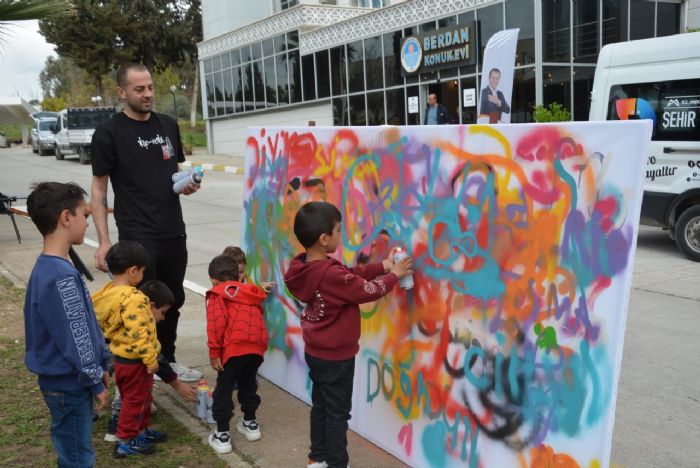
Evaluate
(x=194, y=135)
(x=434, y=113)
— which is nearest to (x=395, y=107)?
(x=434, y=113)

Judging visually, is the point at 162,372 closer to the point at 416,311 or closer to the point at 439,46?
the point at 416,311

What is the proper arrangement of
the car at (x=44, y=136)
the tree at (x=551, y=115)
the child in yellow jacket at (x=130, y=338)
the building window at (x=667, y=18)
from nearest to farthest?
1. the child in yellow jacket at (x=130, y=338)
2. the tree at (x=551, y=115)
3. the building window at (x=667, y=18)
4. the car at (x=44, y=136)

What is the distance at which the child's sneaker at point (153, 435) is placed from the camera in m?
Answer: 3.77

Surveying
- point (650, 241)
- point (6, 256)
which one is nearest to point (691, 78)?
point (650, 241)

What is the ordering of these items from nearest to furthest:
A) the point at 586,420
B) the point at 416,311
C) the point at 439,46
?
the point at 586,420
the point at 416,311
the point at 439,46

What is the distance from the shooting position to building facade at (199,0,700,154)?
17.6 metres

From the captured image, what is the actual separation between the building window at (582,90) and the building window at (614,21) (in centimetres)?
115

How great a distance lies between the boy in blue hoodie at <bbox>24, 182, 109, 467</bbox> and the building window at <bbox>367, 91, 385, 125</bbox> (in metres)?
20.1

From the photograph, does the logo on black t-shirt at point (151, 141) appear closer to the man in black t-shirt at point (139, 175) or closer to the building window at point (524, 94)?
the man in black t-shirt at point (139, 175)

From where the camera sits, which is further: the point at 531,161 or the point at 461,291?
the point at 461,291

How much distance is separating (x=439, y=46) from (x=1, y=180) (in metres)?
14.3

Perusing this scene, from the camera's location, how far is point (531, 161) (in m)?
2.79

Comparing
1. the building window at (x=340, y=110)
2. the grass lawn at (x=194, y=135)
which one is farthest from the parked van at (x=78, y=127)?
the building window at (x=340, y=110)

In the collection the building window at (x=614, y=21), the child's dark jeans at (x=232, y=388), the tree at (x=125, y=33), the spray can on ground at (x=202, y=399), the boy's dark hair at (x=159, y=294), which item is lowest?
the spray can on ground at (x=202, y=399)
